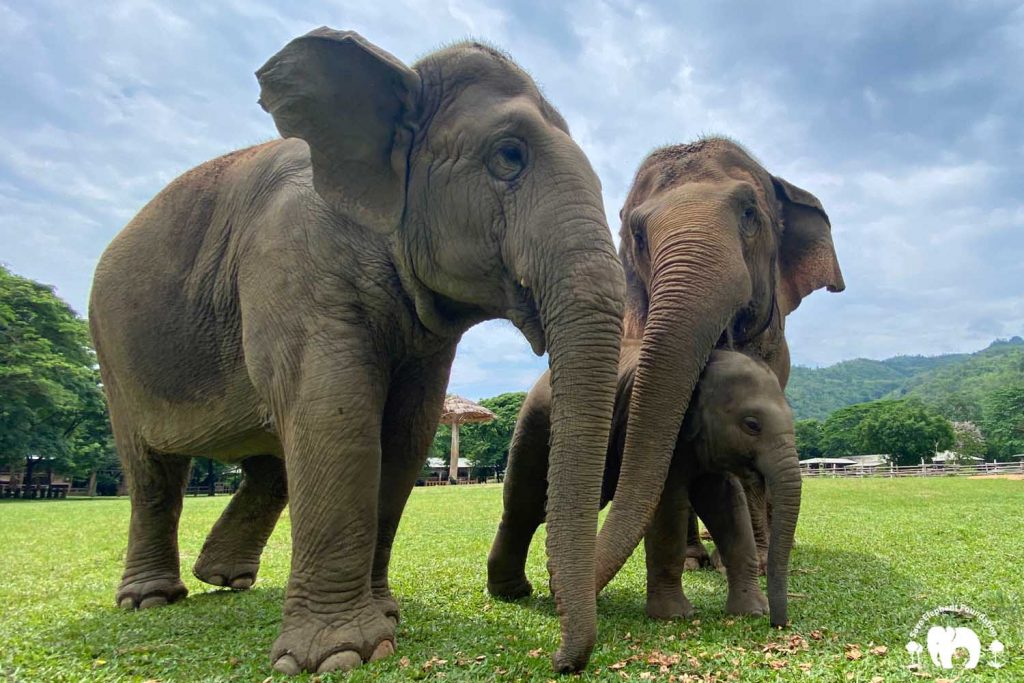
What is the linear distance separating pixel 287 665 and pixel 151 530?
6.95ft

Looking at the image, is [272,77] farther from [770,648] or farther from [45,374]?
[45,374]

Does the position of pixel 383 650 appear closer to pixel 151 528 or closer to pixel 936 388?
pixel 151 528

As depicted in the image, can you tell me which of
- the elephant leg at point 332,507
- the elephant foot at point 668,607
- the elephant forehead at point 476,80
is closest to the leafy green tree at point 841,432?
the elephant foot at point 668,607

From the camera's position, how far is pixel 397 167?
322 centimetres

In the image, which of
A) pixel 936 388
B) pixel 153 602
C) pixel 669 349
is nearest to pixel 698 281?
pixel 669 349

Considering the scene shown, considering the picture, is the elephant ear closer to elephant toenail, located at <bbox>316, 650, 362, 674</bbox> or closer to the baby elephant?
the baby elephant

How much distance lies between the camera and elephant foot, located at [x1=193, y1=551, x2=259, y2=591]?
4961 millimetres

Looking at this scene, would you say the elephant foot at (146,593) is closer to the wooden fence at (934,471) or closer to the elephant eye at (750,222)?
the elephant eye at (750,222)

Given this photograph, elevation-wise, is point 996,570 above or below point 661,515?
below

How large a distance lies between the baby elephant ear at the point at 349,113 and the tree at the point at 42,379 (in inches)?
1178

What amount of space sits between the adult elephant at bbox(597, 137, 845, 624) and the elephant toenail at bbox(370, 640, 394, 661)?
94 centimetres

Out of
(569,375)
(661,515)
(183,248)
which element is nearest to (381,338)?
(569,375)

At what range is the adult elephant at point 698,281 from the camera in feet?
12.1

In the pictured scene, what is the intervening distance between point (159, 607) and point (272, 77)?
308cm
